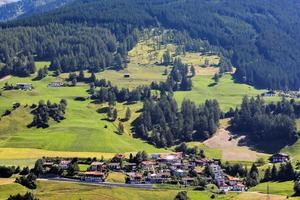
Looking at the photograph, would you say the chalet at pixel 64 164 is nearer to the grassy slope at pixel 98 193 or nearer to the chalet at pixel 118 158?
the grassy slope at pixel 98 193

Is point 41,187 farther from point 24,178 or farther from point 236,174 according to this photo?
point 236,174

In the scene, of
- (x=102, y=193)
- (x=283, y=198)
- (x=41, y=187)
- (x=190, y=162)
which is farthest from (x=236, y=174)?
(x=41, y=187)

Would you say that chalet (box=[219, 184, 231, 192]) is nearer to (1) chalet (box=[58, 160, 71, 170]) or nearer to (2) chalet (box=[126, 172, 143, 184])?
(2) chalet (box=[126, 172, 143, 184])

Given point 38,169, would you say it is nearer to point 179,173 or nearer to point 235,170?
point 179,173

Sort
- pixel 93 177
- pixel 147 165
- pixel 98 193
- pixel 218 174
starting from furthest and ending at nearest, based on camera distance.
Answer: pixel 147 165
pixel 218 174
pixel 93 177
pixel 98 193

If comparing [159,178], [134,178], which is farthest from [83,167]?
[159,178]

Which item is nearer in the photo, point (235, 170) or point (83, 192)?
point (83, 192)

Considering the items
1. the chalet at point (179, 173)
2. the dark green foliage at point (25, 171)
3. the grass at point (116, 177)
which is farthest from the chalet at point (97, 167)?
the chalet at point (179, 173)

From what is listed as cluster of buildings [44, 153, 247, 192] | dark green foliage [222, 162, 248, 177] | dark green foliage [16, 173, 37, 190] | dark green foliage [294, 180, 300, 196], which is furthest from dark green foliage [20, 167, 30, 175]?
dark green foliage [294, 180, 300, 196]
